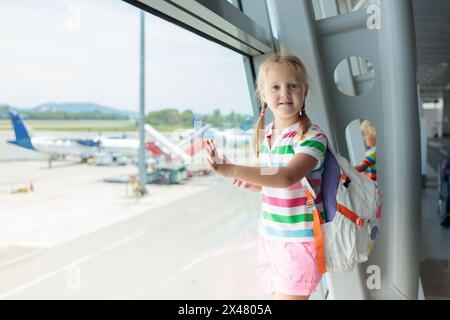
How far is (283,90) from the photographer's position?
121 centimetres

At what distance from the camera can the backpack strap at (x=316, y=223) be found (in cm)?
120

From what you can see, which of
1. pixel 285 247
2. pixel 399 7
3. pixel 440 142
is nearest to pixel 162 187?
pixel 285 247

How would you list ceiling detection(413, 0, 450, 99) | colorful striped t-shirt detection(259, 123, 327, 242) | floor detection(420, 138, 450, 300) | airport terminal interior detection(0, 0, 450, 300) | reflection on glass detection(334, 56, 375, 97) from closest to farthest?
1. airport terminal interior detection(0, 0, 450, 300)
2. colorful striped t-shirt detection(259, 123, 327, 242)
3. ceiling detection(413, 0, 450, 99)
4. reflection on glass detection(334, 56, 375, 97)
5. floor detection(420, 138, 450, 300)

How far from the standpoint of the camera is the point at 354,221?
1.31 metres

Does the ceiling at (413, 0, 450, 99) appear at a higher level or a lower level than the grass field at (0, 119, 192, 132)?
higher

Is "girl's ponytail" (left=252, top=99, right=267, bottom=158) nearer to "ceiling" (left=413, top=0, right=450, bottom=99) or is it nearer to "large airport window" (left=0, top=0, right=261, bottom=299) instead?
"large airport window" (left=0, top=0, right=261, bottom=299)


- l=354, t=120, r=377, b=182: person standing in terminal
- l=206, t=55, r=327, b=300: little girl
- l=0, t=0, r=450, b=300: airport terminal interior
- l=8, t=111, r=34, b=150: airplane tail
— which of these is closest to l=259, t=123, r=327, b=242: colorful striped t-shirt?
l=206, t=55, r=327, b=300: little girl

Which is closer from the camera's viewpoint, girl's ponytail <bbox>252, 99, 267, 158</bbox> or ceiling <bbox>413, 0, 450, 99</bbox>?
girl's ponytail <bbox>252, 99, 267, 158</bbox>

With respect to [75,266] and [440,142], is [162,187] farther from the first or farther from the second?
[440,142]

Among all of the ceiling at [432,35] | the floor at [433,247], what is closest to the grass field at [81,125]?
the ceiling at [432,35]

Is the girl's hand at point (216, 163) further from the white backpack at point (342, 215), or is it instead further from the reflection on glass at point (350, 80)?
the reflection on glass at point (350, 80)

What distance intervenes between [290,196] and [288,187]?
4cm

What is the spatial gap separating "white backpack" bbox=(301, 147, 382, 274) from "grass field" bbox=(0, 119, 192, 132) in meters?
0.46

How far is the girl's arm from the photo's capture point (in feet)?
3.31
